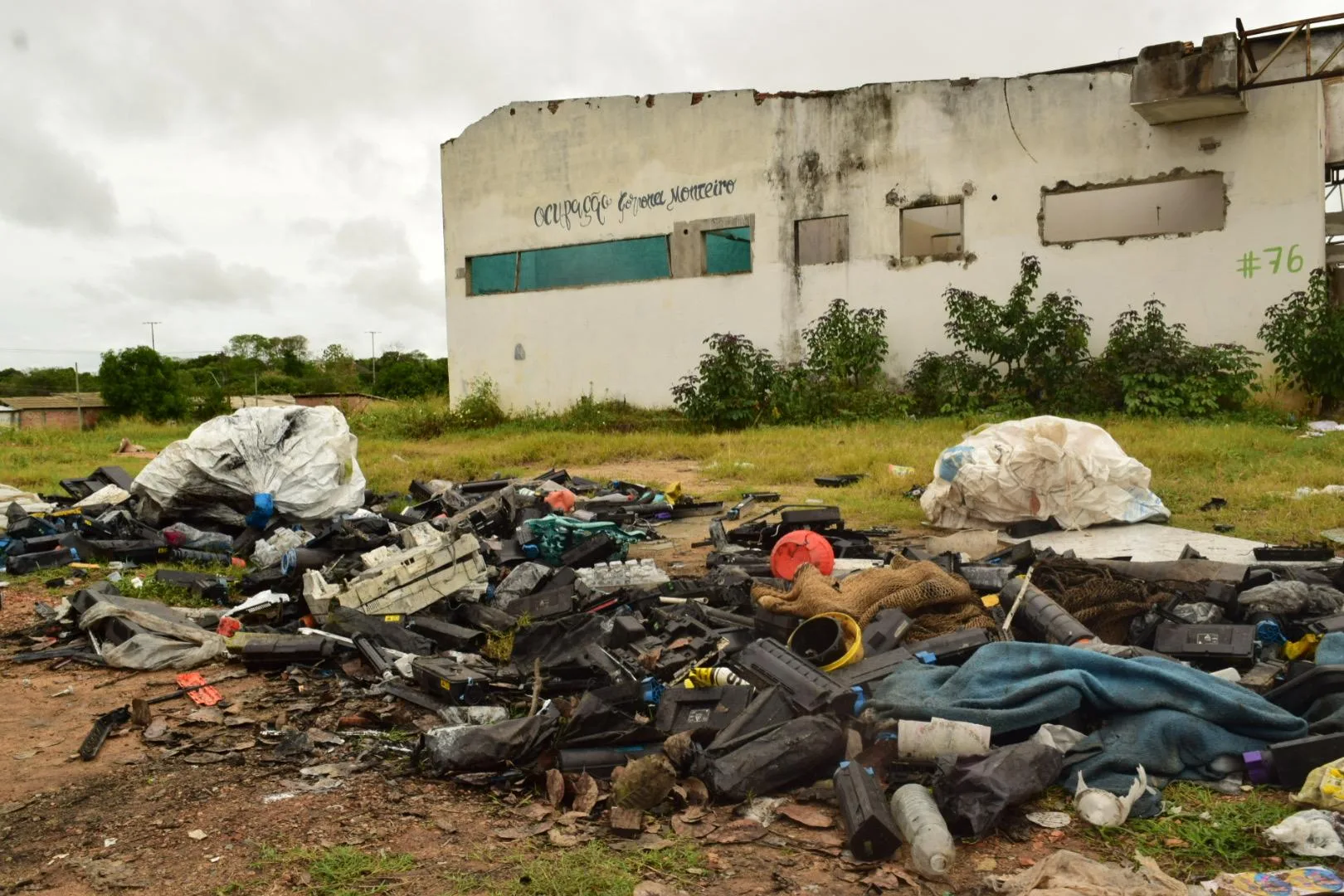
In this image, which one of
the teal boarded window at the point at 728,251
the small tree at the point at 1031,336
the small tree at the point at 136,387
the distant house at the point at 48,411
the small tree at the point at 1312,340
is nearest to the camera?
the small tree at the point at 1312,340

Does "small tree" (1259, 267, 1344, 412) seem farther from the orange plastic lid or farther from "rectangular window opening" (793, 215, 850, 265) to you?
the orange plastic lid

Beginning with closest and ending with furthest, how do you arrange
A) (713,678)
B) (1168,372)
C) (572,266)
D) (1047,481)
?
(713,678) < (1047,481) < (1168,372) < (572,266)

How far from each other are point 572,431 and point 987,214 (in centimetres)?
698

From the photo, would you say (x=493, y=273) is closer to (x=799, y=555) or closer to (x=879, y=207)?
(x=879, y=207)

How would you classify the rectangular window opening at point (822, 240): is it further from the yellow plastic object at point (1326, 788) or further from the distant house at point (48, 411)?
the distant house at point (48, 411)

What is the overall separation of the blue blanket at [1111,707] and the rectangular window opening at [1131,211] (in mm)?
10982

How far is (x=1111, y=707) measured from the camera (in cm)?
325

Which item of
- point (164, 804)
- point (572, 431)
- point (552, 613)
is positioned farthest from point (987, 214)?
point (164, 804)

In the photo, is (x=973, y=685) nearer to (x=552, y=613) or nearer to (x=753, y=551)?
(x=552, y=613)

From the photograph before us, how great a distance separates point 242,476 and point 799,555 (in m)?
4.78

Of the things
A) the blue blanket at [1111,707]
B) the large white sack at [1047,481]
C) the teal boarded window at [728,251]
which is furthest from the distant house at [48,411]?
the blue blanket at [1111,707]

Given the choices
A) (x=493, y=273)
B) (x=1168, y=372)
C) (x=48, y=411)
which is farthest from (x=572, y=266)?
(x=48, y=411)

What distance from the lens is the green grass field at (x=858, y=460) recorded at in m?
7.42

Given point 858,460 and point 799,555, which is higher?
point 858,460
